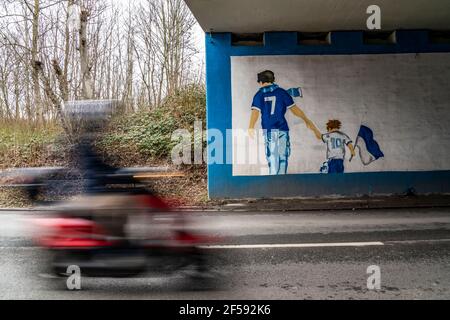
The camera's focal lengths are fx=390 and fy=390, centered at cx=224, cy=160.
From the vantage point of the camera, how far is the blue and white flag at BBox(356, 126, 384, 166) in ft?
38.3

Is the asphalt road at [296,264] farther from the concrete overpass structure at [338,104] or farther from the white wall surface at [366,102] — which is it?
the white wall surface at [366,102]

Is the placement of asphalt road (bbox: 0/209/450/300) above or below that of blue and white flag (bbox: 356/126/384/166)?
below

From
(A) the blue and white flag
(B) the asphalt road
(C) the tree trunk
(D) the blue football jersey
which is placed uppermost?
(C) the tree trunk

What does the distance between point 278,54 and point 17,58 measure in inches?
498

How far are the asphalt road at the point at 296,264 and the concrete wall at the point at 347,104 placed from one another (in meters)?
3.15

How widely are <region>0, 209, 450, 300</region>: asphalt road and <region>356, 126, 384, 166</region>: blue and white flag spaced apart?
3369mm

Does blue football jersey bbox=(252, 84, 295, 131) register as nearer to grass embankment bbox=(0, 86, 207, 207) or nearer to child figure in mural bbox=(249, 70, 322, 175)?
child figure in mural bbox=(249, 70, 322, 175)

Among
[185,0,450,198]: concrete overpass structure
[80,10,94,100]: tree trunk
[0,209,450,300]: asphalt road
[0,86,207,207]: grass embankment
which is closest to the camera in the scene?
[0,209,450,300]: asphalt road

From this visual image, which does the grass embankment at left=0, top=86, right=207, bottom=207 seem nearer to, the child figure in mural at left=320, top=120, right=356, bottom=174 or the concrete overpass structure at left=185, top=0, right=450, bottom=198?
Answer: the concrete overpass structure at left=185, top=0, right=450, bottom=198

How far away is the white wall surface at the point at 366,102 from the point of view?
11.6m

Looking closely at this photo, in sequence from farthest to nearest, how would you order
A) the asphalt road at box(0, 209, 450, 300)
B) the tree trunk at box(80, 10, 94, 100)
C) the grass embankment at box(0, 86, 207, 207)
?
the tree trunk at box(80, 10, 94, 100) → the grass embankment at box(0, 86, 207, 207) → the asphalt road at box(0, 209, 450, 300)

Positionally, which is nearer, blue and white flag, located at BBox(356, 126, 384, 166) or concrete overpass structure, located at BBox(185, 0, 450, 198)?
concrete overpass structure, located at BBox(185, 0, 450, 198)

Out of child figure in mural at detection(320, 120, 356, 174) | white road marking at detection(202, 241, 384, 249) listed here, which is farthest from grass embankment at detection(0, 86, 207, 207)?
white road marking at detection(202, 241, 384, 249)

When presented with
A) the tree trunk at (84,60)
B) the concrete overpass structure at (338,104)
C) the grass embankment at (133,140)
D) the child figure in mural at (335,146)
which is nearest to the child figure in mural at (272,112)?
the concrete overpass structure at (338,104)
